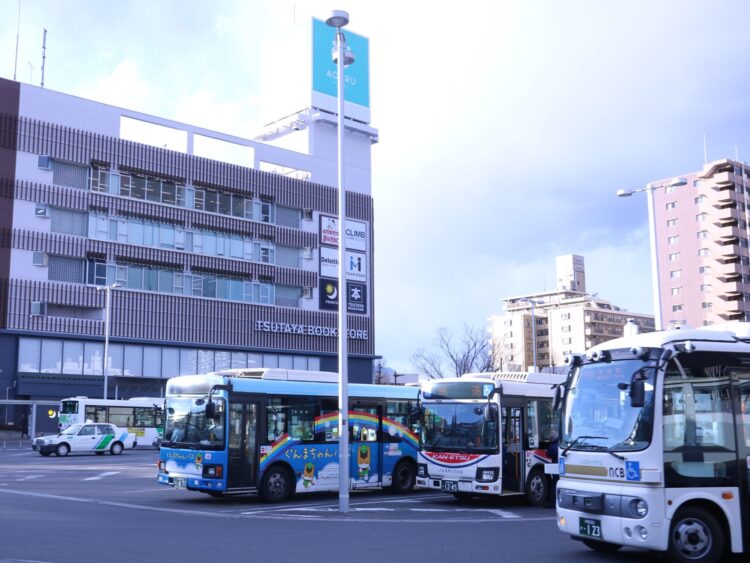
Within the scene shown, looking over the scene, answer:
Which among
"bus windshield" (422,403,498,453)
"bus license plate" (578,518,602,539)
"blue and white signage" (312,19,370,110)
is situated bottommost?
"bus license plate" (578,518,602,539)

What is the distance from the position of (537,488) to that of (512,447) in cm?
113

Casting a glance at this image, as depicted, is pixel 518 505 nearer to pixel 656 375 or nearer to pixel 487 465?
pixel 487 465

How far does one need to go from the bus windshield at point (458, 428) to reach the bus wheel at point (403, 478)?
117 inches

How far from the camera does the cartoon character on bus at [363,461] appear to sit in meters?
20.6

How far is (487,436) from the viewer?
17.7 meters

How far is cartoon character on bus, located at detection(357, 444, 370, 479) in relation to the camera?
811 inches

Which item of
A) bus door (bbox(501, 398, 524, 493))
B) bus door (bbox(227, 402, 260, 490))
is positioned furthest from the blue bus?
bus door (bbox(501, 398, 524, 493))

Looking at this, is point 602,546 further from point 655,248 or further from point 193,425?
point 655,248

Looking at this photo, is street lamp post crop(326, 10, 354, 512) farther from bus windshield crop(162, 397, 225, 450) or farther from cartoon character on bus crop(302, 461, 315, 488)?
bus windshield crop(162, 397, 225, 450)

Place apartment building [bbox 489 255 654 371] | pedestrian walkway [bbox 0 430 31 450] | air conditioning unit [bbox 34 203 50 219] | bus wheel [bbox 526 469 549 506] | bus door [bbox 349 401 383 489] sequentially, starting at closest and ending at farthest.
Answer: bus wheel [bbox 526 469 549 506]
bus door [bbox 349 401 383 489]
pedestrian walkway [bbox 0 430 31 450]
air conditioning unit [bbox 34 203 50 219]
apartment building [bbox 489 255 654 371]

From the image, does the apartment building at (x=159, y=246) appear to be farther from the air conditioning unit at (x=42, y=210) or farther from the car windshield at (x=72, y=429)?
the car windshield at (x=72, y=429)

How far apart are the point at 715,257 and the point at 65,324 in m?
63.0

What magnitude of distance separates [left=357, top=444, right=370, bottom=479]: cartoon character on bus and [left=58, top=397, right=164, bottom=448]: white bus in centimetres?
2772

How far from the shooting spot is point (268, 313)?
69.1 metres
